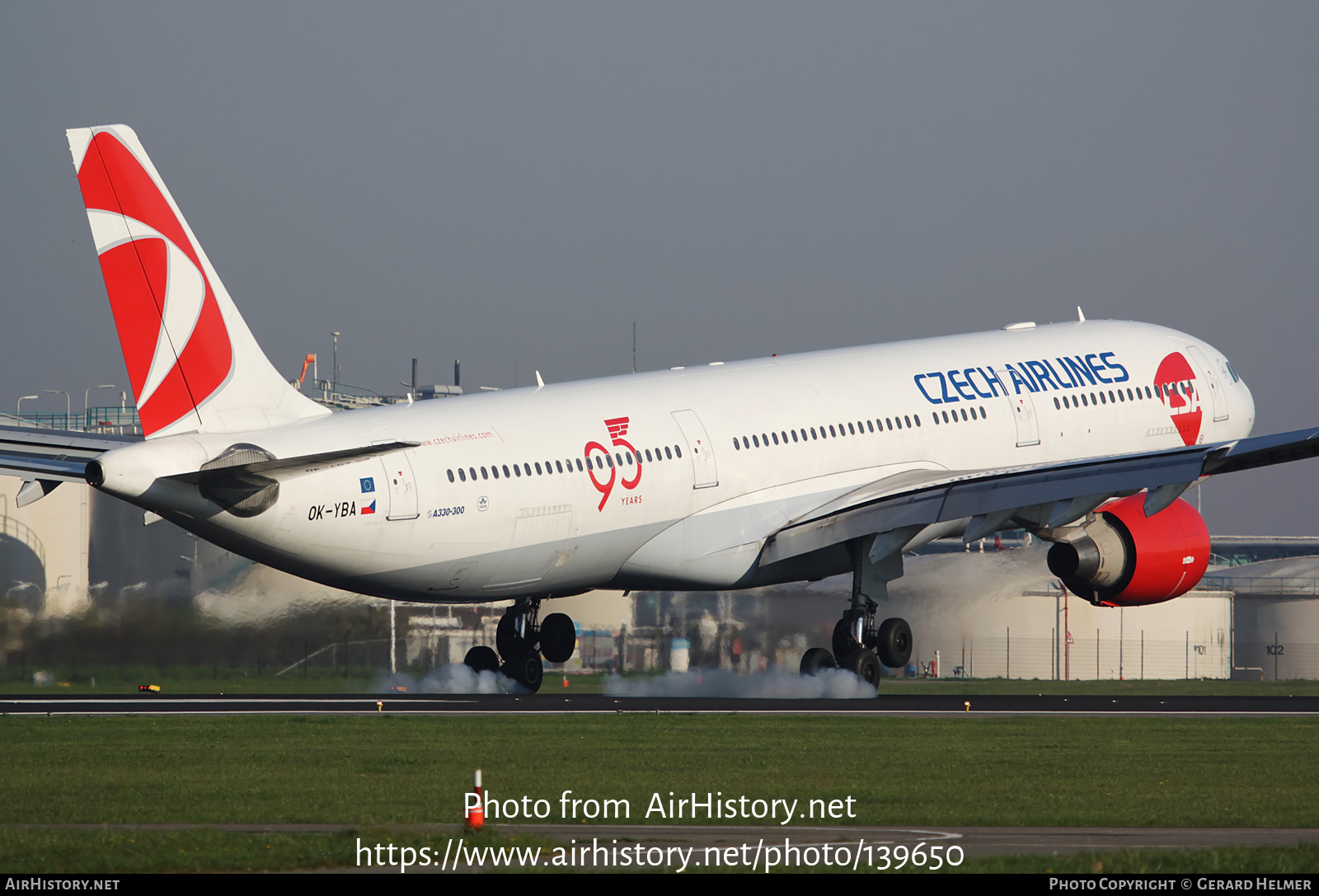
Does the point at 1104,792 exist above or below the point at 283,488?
below

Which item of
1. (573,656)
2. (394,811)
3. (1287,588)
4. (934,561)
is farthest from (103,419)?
(394,811)

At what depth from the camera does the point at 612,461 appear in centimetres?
3484

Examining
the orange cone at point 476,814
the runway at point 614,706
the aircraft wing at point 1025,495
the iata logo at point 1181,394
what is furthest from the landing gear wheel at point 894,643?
the orange cone at point 476,814

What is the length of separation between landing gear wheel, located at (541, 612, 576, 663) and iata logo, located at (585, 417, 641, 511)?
5204 mm

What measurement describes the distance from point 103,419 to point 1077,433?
43693 millimetres

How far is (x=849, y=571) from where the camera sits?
130 ft

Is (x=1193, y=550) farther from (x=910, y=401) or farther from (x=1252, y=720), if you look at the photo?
(x=1252, y=720)

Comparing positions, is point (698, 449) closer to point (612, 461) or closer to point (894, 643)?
point (612, 461)

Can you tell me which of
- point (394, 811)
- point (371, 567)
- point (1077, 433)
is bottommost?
point (394, 811)

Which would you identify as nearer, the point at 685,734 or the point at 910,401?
the point at 685,734

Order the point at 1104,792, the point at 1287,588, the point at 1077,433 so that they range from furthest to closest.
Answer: the point at 1287,588 → the point at 1077,433 → the point at 1104,792

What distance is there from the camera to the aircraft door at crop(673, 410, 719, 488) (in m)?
36.5

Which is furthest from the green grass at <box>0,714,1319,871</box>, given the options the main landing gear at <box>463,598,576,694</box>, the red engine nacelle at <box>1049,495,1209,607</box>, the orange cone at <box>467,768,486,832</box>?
the main landing gear at <box>463,598,576,694</box>

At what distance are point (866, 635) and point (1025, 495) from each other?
13.9 ft
